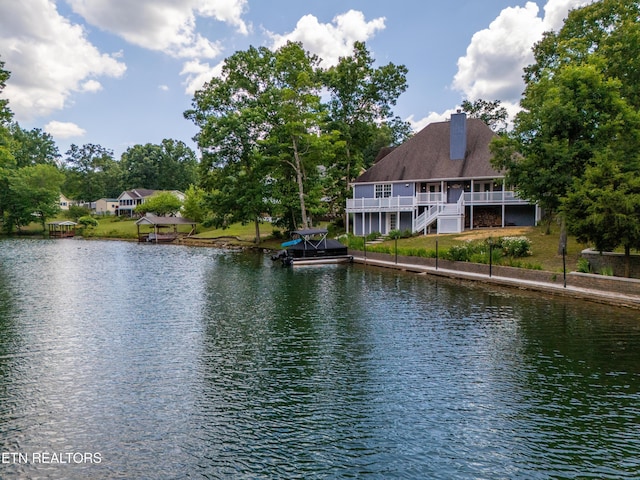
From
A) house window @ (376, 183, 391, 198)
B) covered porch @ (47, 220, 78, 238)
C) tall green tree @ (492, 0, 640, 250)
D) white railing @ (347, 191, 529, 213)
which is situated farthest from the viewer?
covered porch @ (47, 220, 78, 238)

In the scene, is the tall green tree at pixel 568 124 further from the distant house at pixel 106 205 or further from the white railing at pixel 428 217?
the distant house at pixel 106 205

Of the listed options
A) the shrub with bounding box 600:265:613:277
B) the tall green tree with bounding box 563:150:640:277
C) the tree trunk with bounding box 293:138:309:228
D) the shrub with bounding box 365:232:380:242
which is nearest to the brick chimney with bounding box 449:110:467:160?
the shrub with bounding box 365:232:380:242

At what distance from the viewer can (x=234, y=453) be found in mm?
7926

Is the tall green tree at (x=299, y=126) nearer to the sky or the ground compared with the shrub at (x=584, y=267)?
nearer to the sky

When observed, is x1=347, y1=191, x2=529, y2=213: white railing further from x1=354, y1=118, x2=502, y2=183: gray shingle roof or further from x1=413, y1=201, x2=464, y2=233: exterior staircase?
x1=354, y1=118, x2=502, y2=183: gray shingle roof

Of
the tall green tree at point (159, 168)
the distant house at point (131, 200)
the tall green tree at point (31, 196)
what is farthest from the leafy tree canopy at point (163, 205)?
the tall green tree at point (159, 168)

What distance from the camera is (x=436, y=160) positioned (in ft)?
147

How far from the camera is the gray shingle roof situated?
42562 millimetres

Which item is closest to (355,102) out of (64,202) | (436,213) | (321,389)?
(436,213)

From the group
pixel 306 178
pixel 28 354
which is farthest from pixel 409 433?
pixel 306 178

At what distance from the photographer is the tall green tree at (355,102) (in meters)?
49.0

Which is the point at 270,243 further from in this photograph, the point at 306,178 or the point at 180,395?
the point at 180,395

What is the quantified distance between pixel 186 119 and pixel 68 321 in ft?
138

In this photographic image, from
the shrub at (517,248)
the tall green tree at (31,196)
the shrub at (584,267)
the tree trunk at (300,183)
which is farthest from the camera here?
the tall green tree at (31,196)
